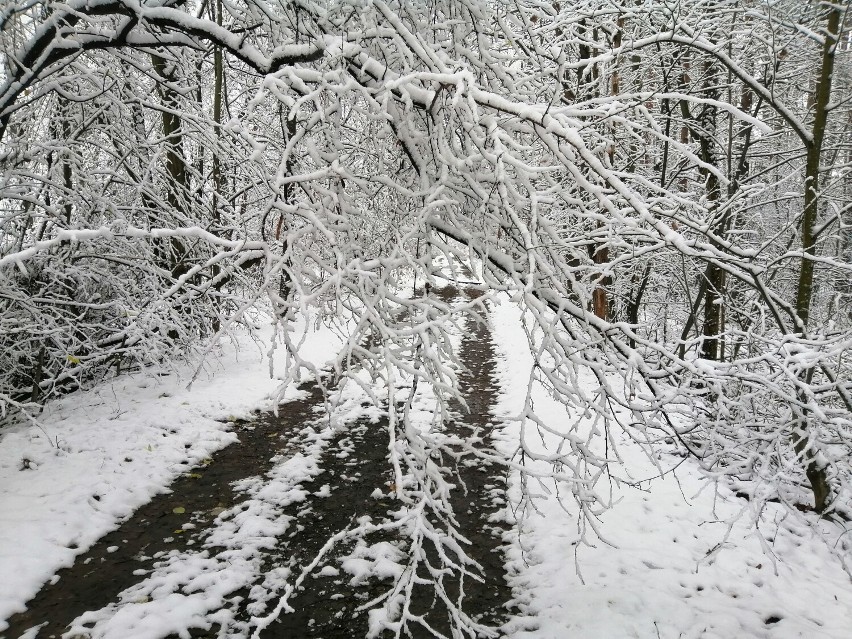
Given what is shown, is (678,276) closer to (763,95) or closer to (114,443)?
(763,95)


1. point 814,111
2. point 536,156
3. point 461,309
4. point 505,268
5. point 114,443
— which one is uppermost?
point 814,111

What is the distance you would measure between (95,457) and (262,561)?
271 centimetres

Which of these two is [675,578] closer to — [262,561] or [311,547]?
[311,547]

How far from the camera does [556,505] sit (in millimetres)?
5281

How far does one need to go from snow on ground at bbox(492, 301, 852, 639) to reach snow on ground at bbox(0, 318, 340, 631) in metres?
2.85

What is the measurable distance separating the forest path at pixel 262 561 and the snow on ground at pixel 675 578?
1.21 feet

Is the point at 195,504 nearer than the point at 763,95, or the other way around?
the point at 763,95

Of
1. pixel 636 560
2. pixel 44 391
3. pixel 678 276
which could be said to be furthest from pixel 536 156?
pixel 44 391

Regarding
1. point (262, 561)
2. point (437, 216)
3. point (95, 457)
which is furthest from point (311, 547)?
point (437, 216)

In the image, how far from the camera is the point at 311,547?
4480 mm

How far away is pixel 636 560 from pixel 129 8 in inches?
218

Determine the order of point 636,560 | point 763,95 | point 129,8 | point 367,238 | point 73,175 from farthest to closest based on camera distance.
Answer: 1. point 73,175
2. point 763,95
3. point 636,560
4. point 367,238
5. point 129,8

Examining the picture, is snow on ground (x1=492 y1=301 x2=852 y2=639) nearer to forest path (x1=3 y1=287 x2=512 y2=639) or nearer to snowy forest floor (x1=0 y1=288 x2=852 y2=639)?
snowy forest floor (x1=0 y1=288 x2=852 y2=639)

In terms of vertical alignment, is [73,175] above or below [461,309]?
above
